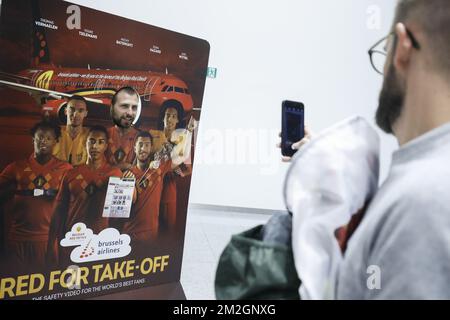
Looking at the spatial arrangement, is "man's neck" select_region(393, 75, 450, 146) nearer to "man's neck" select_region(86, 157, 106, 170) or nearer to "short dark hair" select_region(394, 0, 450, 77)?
"short dark hair" select_region(394, 0, 450, 77)

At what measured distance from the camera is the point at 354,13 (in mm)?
2814

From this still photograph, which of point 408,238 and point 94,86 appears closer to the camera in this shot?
point 408,238

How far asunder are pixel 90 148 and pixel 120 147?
0.09m

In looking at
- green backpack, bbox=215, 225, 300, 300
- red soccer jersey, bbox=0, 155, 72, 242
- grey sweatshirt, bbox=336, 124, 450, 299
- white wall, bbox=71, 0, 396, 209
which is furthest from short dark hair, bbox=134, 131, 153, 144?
white wall, bbox=71, 0, 396, 209

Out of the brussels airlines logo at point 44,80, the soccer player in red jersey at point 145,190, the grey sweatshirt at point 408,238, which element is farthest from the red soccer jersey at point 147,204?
the grey sweatshirt at point 408,238

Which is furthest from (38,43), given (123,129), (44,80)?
(123,129)

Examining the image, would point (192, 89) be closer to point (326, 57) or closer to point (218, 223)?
point (218, 223)

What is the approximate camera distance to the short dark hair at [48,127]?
2.94 feet

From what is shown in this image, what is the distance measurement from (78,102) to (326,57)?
230cm

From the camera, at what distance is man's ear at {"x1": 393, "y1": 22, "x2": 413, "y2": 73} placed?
56 centimetres

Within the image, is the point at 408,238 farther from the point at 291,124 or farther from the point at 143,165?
the point at 143,165

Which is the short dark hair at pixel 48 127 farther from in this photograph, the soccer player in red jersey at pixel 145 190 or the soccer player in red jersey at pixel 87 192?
the soccer player in red jersey at pixel 145 190

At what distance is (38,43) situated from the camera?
0.87 meters
